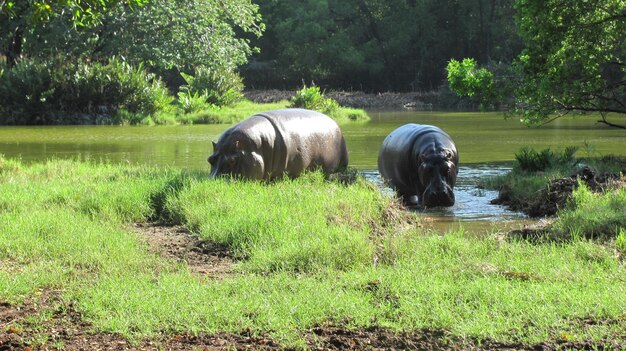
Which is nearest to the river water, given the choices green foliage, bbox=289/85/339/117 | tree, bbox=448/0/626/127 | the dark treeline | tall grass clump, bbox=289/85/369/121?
tree, bbox=448/0/626/127

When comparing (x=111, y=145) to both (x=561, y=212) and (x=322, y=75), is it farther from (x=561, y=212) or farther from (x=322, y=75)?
(x=322, y=75)

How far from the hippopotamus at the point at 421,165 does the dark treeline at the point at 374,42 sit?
4180 cm

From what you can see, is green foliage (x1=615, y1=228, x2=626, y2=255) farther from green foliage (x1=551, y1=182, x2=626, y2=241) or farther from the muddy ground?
the muddy ground

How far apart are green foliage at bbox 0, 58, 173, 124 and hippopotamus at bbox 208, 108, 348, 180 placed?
56.2 feet

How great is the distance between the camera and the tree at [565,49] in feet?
41.3

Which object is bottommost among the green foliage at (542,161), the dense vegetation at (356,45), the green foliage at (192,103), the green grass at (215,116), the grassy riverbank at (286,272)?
the grassy riverbank at (286,272)

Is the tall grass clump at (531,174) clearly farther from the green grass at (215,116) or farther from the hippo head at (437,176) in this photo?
the green grass at (215,116)

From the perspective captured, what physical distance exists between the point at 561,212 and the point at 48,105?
70.9 feet

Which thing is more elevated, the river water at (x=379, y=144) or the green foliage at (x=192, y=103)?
the green foliage at (x=192, y=103)

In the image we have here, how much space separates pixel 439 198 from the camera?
34.2ft

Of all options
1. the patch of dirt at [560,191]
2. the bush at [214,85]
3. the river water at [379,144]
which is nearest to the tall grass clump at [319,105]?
the bush at [214,85]

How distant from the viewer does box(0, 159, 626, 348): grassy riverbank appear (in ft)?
16.6

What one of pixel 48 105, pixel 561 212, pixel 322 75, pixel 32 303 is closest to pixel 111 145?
pixel 48 105

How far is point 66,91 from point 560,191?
20.5 meters
